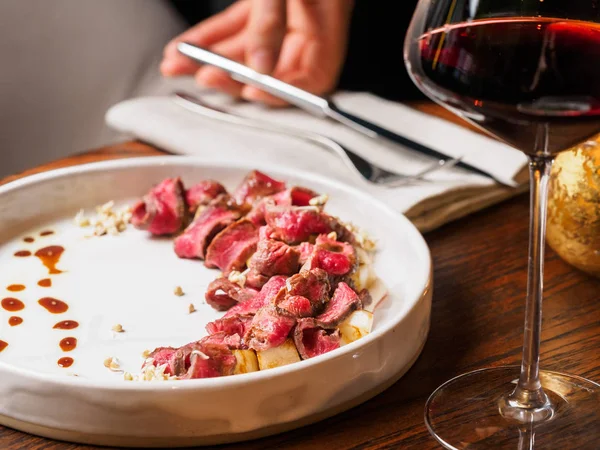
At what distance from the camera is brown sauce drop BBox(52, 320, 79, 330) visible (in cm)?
96

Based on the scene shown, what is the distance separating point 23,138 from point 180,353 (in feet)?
6.34

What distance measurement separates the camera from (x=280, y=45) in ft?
6.21

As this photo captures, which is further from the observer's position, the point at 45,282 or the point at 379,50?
the point at 379,50

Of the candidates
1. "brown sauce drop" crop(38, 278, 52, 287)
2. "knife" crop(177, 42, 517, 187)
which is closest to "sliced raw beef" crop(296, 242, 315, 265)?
"brown sauce drop" crop(38, 278, 52, 287)

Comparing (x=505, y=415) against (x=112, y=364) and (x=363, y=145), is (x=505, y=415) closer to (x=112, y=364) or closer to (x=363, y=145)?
(x=112, y=364)

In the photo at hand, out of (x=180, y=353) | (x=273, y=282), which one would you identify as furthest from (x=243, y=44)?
(x=180, y=353)

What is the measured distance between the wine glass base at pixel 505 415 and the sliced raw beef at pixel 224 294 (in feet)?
0.90

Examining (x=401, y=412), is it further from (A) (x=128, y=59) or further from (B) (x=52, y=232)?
(A) (x=128, y=59)

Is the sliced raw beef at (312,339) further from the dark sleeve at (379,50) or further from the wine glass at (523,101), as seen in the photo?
the dark sleeve at (379,50)


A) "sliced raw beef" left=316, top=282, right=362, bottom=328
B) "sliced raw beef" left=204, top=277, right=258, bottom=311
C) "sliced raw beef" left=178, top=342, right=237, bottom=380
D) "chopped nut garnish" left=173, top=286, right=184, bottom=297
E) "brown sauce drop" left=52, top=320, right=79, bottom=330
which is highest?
"sliced raw beef" left=316, top=282, right=362, bottom=328

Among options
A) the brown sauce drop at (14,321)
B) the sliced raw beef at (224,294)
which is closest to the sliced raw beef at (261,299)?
the sliced raw beef at (224,294)

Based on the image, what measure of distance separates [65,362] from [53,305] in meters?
0.15

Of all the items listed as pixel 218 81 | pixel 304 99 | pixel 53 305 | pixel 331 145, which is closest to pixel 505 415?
pixel 53 305

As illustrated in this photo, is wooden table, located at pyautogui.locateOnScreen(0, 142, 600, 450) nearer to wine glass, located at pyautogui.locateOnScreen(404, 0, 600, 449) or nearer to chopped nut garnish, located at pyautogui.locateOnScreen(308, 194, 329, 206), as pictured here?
wine glass, located at pyautogui.locateOnScreen(404, 0, 600, 449)
